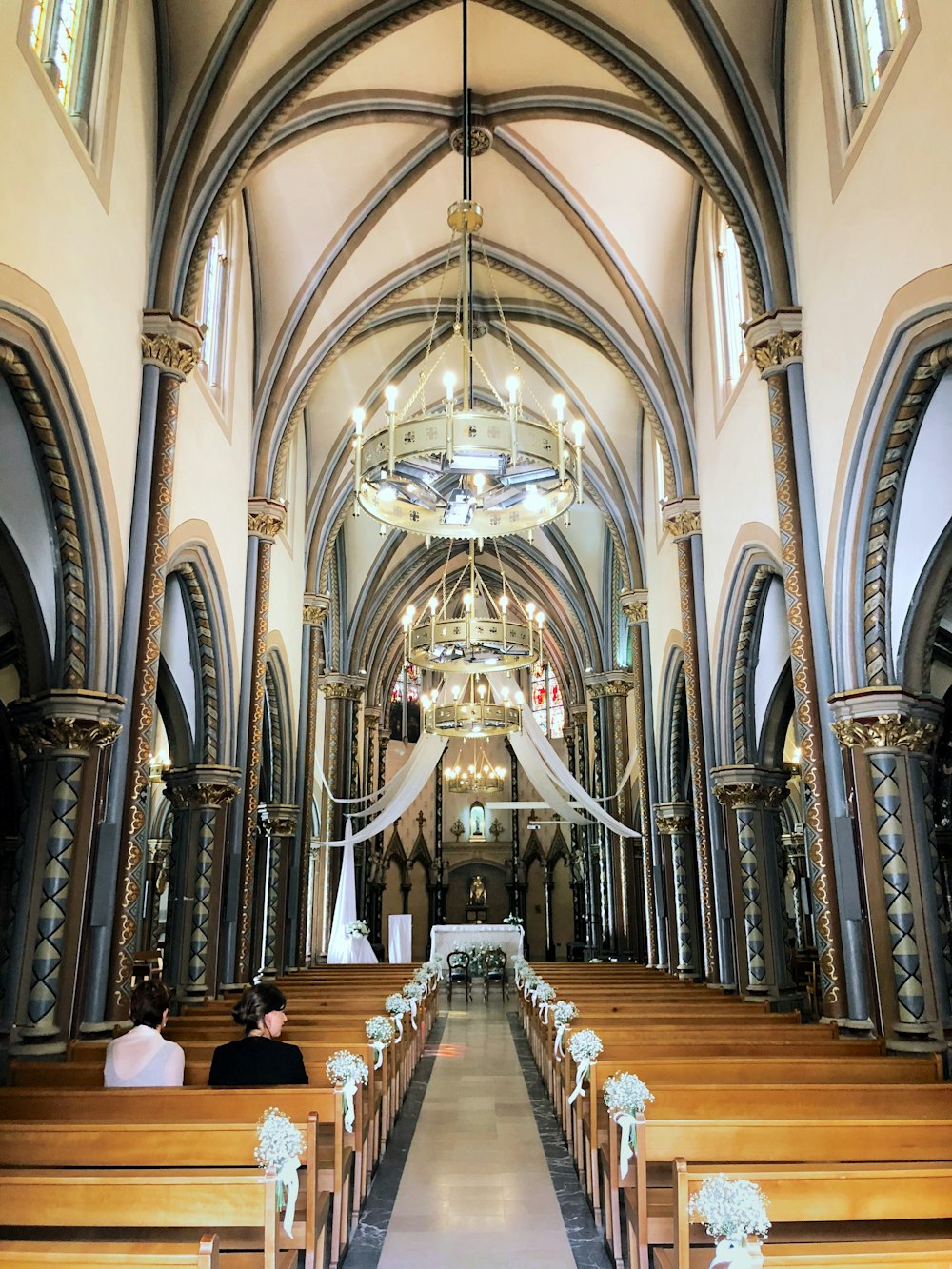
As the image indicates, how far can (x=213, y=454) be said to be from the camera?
13.8m

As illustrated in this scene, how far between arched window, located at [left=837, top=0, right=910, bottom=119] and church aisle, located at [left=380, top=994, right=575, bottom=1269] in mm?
9619

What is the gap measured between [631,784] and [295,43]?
16179 mm

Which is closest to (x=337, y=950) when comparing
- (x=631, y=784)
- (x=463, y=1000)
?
(x=463, y=1000)

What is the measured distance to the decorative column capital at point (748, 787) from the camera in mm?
14148

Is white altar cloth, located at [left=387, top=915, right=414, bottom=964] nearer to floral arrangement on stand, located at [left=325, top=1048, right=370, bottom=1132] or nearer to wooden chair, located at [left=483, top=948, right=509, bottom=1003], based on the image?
wooden chair, located at [left=483, top=948, right=509, bottom=1003]

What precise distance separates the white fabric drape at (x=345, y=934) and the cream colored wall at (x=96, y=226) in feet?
40.4

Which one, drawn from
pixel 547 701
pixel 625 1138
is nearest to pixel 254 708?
pixel 625 1138

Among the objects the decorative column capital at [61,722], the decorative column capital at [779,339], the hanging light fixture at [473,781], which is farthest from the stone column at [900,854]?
the hanging light fixture at [473,781]

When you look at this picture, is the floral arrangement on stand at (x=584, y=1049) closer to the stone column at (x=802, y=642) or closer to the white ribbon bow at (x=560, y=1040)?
the white ribbon bow at (x=560, y=1040)

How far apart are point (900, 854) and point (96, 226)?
30.9 ft

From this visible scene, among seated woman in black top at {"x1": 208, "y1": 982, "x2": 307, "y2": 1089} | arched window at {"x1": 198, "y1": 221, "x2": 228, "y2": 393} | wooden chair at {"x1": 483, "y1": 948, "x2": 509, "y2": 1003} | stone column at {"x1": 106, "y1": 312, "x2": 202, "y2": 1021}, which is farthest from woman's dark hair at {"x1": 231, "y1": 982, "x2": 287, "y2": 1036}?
wooden chair at {"x1": 483, "y1": 948, "x2": 509, "y2": 1003}

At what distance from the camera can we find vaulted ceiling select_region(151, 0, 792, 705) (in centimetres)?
1166

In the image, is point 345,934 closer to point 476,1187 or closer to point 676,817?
point 676,817

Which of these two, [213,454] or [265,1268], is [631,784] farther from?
[265,1268]
